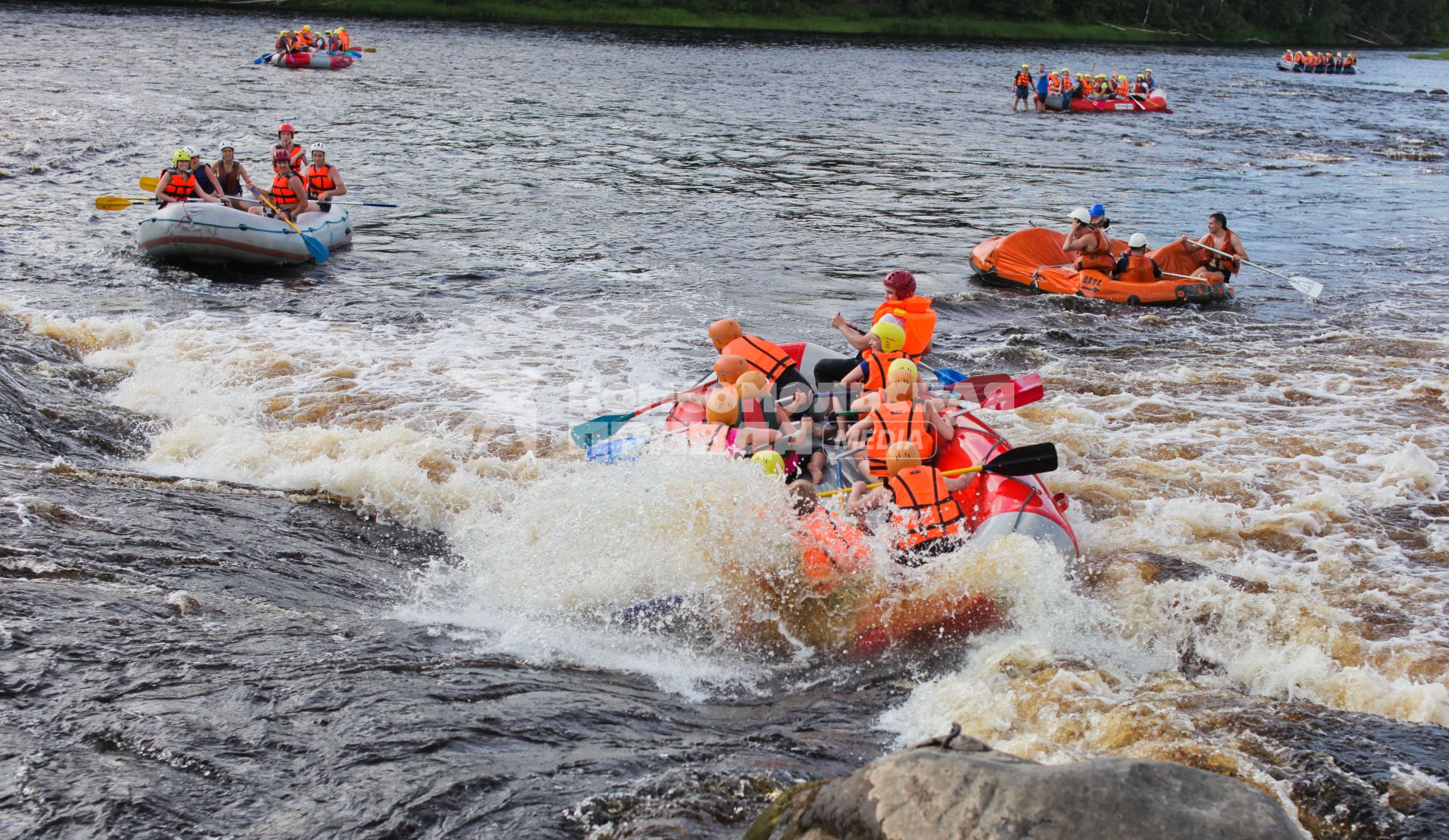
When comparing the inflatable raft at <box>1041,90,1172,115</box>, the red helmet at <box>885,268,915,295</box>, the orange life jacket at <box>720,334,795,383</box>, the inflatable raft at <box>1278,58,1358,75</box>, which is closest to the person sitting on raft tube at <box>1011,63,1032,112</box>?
the inflatable raft at <box>1041,90,1172,115</box>

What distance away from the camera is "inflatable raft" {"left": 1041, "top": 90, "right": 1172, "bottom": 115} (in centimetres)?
3119

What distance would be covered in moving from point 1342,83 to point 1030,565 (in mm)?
44971

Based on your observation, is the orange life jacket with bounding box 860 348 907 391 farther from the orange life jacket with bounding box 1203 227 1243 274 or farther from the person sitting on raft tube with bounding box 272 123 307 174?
the person sitting on raft tube with bounding box 272 123 307 174

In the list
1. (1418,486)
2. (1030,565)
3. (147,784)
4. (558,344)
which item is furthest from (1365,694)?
(558,344)

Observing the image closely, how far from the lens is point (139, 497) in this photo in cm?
687

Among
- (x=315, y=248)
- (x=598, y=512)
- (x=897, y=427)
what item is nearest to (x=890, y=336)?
(x=897, y=427)

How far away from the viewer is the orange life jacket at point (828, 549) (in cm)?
638

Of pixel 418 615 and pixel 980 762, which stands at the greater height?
pixel 980 762

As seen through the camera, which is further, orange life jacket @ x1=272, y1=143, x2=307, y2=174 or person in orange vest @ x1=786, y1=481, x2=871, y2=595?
orange life jacket @ x1=272, y1=143, x2=307, y2=174

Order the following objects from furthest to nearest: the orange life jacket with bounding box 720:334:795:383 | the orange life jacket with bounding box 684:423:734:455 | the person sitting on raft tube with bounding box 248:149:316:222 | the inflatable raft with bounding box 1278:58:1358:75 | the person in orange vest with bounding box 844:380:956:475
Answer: the inflatable raft with bounding box 1278:58:1358:75 < the person sitting on raft tube with bounding box 248:149:316:222 < the orange life jacket with bounding box 720:334:795:383 < the orange life jacket with bounding box 684:423:734:455 < the person in orange vest with bounding box 844:380:956:475

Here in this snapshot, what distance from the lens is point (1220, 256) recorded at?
1395 cm

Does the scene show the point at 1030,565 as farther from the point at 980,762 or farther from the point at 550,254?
the point at 550,254

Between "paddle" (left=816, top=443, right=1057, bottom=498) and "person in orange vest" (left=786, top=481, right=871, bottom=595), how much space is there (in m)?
0.46

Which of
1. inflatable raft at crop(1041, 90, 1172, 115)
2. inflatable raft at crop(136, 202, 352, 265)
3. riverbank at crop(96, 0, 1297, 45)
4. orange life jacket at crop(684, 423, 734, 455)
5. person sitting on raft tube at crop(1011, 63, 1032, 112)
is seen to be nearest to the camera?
orange life jacket at crop(684, 423, 734, 455)
